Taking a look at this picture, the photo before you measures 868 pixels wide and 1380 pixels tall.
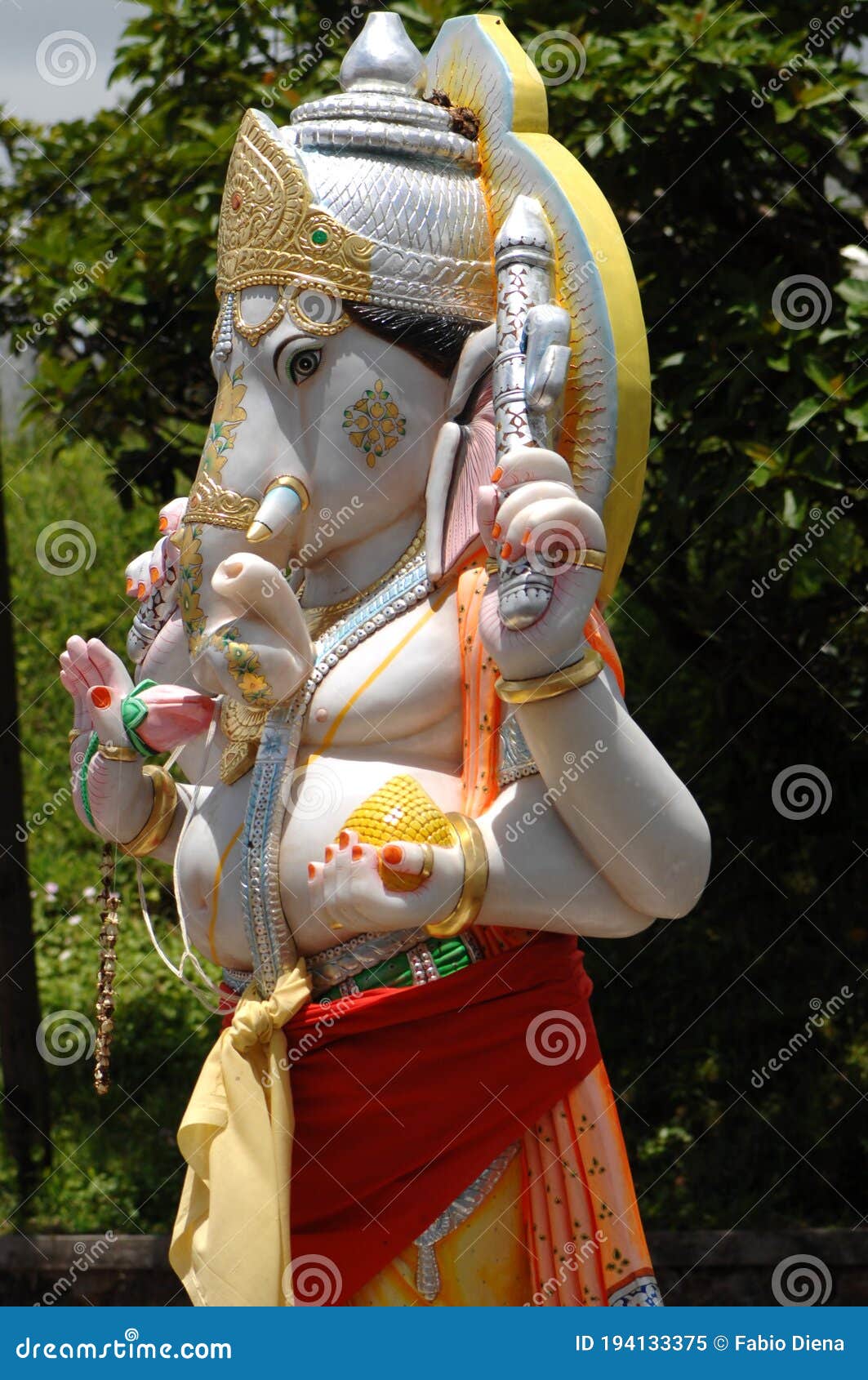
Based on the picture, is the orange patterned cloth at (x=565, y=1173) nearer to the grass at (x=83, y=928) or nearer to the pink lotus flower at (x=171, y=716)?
the pink lotus flower at (x=171, y=716)

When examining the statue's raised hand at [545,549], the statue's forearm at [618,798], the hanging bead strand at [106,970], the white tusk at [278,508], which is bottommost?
the hanging bead strand at [106,970]

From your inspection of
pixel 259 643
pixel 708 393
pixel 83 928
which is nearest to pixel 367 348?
pixel 259 643

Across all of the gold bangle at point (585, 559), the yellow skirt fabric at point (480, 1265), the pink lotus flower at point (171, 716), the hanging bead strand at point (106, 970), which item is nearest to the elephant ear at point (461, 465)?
A: the gold bangle at point (585, 559)

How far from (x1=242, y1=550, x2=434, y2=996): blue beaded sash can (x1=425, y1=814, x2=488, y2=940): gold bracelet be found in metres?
0.24

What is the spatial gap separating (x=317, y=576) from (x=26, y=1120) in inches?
108

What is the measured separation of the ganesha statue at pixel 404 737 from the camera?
2.43 meters

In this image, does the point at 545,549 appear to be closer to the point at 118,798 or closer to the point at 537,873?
the point at 537,873

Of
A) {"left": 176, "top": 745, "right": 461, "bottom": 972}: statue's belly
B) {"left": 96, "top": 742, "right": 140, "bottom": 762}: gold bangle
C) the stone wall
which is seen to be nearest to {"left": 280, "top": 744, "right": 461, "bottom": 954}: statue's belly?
{"left": 176, "top": 745, "right": 461, "bottom": 972}: statue's belly

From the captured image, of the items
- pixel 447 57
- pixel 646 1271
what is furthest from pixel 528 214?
pixel 646 1271

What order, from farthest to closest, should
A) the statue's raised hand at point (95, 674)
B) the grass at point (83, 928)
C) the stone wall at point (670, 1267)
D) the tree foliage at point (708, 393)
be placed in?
the grass at point (83, 928) → the stone wall at point (670, 1267) → the tree foliage at point (708, 393) → the statue's raised hand at point (95, 674)

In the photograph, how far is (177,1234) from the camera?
253 cm

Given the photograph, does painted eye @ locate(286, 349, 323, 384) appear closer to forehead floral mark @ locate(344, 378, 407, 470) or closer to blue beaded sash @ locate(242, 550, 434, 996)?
forehead floral mark @ locate(344, 378, 407, 470)

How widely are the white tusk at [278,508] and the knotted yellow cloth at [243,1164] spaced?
0.61m

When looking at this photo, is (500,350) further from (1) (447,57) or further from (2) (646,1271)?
(2) (646,1271)
